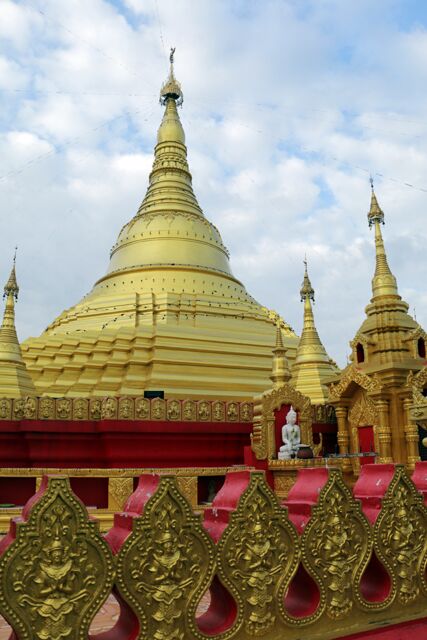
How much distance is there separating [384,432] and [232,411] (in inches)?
145

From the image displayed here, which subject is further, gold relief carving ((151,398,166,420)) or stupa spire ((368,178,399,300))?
A: stupa spire ((368,178,399,300))

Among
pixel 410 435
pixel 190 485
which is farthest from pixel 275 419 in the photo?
pixel 410 435

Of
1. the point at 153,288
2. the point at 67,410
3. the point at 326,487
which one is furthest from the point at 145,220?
the point at 326,487

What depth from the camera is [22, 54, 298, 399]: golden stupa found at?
17.1 m

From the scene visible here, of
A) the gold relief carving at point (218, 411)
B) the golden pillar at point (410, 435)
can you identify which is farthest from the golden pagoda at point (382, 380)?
the gold relief carving at point (218, 411)

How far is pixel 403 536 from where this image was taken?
342cm

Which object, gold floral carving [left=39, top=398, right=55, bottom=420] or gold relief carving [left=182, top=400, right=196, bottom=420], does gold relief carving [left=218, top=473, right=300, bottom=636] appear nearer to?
gold relief carving [left=182, top=400, right=196, bottom=420]

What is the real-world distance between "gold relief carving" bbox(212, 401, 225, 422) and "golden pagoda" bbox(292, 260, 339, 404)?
3.75 meters

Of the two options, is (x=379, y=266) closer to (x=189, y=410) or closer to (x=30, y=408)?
(x=189, y=410)

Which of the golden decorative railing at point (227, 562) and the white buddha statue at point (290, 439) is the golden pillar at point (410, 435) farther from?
the golden decorative railing at point (227, 562)

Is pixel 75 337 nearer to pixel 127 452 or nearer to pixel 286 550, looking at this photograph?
pixel 127 452

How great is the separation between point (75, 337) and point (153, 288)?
184 inches

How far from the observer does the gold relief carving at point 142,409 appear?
1279cm

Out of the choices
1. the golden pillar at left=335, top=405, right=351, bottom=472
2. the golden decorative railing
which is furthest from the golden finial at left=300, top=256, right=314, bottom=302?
the golden decorative railing
